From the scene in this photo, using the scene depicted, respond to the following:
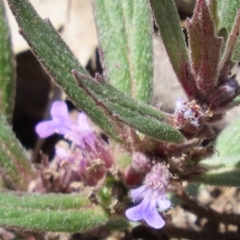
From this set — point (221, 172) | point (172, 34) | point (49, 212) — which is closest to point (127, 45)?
point (172, 34)

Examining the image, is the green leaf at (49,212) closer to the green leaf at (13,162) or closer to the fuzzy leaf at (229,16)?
the green leaf at (13,162)

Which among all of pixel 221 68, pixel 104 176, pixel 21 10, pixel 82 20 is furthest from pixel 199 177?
pixel 82 20

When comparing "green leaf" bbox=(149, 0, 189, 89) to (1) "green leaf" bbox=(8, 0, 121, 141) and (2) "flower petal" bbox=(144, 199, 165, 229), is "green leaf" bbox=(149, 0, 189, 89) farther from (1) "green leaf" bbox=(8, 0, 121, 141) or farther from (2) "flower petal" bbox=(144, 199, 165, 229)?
(2) "flower petal" bbox=(144, 199, 165, 229)

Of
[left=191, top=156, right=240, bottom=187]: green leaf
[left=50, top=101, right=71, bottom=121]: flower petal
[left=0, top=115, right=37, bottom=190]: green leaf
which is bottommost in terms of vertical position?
[left=191, top=156, right=240, bottom=187]: green leaf

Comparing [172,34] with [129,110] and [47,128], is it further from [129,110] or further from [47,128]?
[47,128]

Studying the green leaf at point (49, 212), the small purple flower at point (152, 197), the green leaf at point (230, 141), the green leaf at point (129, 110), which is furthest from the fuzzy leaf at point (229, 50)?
the green leaf at point (49, 212)

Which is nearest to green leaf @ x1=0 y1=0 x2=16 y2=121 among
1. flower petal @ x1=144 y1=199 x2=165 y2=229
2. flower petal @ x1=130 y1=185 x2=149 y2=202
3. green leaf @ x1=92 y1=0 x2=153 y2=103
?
green leaf @ x1=92 y1=0 x2=153 y2=103

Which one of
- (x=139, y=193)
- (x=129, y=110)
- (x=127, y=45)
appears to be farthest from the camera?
(x=127, y=45)
